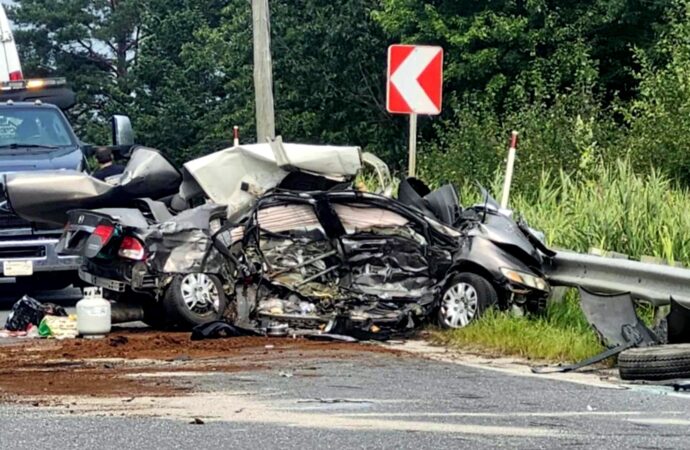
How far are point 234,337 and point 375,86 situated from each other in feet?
84.6

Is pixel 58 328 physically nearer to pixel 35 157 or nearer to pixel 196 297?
pixel 196 297

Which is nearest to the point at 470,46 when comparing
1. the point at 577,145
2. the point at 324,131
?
the point at 324,131

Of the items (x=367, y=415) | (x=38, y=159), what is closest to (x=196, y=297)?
(x=367, y=415)

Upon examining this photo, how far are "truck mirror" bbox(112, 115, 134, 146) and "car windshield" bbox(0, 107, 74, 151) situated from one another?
598mm

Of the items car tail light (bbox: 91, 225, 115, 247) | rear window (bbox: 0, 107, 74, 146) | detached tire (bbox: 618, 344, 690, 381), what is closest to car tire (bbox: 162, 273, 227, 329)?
car tail light (bbox: 91, 225, 115, 247)

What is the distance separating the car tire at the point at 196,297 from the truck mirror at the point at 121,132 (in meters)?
5.08

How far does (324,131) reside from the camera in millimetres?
38344

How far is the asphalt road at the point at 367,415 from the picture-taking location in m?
6.92

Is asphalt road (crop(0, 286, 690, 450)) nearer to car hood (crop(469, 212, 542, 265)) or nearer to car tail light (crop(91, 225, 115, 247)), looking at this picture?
car hood (crop(469, 212, 542, 265))

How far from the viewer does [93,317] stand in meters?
11.6

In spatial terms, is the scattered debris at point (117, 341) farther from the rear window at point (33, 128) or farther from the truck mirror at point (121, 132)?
the rear window at point (33, 128)

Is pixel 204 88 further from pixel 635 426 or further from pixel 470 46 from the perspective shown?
pixel 635 426

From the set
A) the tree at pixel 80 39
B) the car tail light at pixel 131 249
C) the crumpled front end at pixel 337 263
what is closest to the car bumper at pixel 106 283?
the car tail light at pixel 131 249

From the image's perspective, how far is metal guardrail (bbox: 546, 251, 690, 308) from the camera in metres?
10.1
